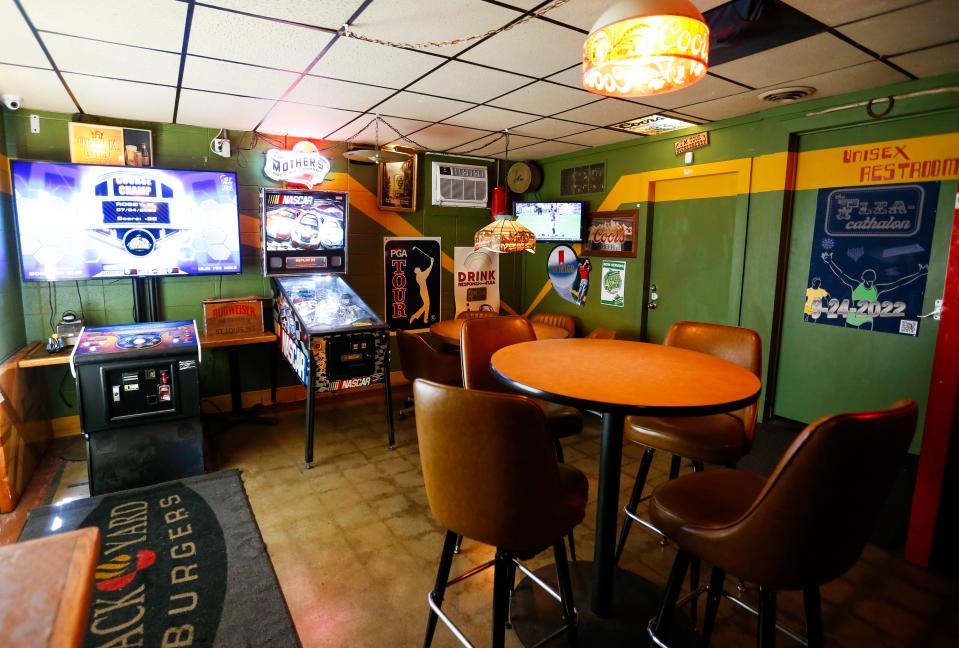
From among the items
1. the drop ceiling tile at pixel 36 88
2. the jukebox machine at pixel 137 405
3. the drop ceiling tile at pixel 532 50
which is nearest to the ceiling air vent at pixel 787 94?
the drop ceiling tile at pixel 532 50

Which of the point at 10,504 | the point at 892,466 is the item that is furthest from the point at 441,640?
the point at 10,504

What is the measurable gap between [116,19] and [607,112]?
3106 millimetres

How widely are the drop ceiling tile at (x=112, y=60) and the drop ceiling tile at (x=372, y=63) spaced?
84 centimetres

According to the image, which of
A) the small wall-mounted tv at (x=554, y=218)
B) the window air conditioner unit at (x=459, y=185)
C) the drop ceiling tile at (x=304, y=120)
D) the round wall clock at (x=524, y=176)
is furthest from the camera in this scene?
the round wall clock at (x=524, y=176)

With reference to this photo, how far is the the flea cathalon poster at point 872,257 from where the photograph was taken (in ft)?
10.9

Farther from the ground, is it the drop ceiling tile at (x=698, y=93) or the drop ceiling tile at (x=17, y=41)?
the drop ceiling tile at (x=698, y=93)

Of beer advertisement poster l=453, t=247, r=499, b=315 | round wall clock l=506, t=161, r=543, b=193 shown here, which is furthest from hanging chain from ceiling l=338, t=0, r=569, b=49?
round wall clock l=506, t=161, r=543, b=193

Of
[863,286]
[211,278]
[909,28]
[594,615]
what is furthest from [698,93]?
[211,278]

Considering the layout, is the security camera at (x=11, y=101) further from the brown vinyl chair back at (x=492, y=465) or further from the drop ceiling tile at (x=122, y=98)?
the brown vinyl chair back at (x=492, y=465)

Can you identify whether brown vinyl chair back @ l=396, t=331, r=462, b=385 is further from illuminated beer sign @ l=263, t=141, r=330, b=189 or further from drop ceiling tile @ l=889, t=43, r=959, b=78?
drop ceiling tile @ l=889, t=43, r=959, b=78

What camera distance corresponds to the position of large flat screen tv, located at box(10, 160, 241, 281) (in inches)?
143

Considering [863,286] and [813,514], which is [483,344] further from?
[863,286]

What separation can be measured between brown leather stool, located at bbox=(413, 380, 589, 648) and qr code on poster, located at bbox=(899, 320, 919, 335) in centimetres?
309

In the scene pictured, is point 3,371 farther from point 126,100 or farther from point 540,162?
point 540,162
